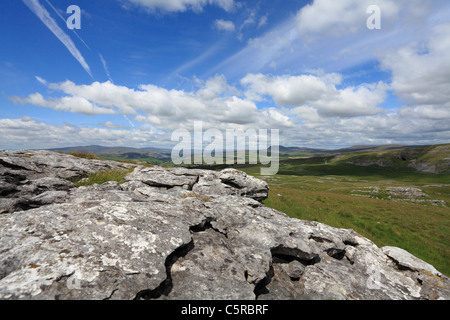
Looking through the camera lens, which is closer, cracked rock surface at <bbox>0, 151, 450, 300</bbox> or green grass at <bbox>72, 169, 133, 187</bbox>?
cracked rock surface at <bbox>0, 151, 450, 300</bbox>

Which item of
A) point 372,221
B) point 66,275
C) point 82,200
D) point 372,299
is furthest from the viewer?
point 372,221

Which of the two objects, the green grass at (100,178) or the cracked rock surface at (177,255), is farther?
the green grass at (100,178)

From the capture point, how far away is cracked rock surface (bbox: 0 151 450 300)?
17.1ft

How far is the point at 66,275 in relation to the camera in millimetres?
4996

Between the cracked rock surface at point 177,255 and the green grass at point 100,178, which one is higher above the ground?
the green grass at point 100,178

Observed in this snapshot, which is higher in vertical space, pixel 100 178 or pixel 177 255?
pixel 100 178

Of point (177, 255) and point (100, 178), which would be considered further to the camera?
point (100, 178)

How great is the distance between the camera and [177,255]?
7145mm

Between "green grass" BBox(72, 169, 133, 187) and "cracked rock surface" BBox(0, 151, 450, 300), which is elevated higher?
"green grass" BBox(72, 169, 133, 187)

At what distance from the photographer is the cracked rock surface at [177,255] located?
5.21 m
